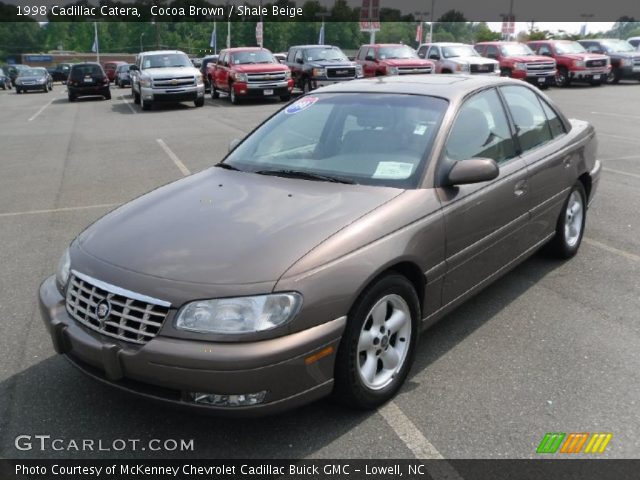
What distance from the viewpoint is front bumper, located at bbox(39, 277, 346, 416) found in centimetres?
264

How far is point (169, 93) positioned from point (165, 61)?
5.88 feet

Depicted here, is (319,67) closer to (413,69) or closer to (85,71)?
(413,69)

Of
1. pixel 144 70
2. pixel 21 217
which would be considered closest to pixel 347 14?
pixel 144 70

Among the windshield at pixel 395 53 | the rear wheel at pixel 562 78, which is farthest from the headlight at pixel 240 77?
the rear wheel at pixel 562 78

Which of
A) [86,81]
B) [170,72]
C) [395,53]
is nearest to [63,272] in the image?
[170,72]

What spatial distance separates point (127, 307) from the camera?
2.81 m

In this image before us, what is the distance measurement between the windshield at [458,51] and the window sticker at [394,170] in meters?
23.0

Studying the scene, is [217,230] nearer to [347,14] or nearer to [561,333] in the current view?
[561,333]

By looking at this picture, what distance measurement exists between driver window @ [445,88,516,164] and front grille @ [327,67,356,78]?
18.9 metres

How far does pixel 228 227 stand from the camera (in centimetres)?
319

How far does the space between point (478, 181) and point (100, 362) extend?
7.37 feet

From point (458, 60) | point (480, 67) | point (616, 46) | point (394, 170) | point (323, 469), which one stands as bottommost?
point (323, 469)

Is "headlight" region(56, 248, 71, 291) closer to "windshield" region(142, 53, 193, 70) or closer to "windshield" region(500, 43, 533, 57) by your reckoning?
"windshield" region(142, 53, 193, 70)

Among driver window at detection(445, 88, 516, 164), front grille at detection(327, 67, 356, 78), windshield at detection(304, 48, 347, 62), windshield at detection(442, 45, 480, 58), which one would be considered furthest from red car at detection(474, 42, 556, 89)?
driver window at detection(445, 88, 516, 164)
